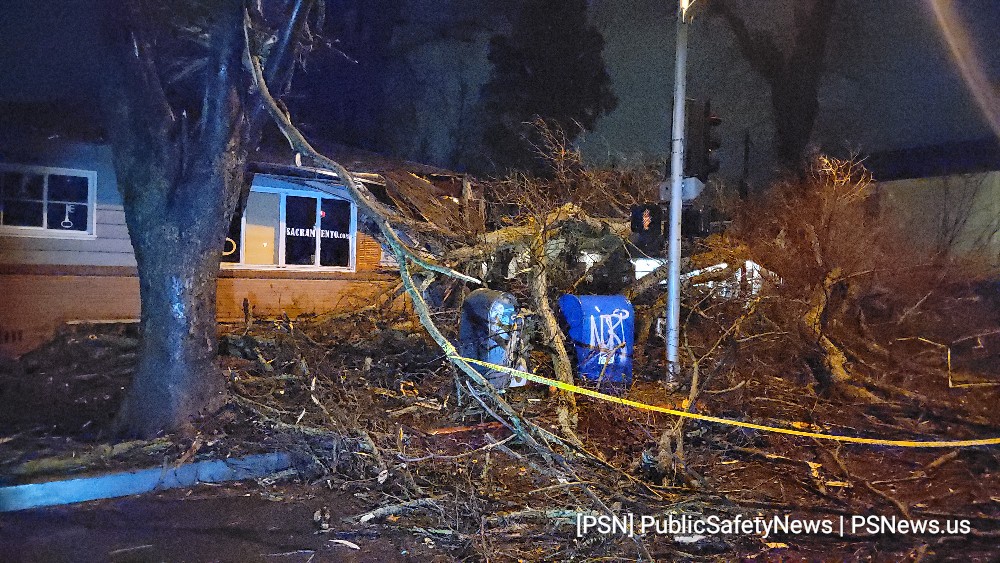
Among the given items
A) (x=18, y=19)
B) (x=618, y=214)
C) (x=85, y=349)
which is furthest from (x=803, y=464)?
(x=18, y=19)

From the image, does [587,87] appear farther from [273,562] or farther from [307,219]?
[273,562]

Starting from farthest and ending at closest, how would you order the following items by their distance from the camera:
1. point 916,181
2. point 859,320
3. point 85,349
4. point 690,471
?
point 916,181, point 859,320, point 85,349, point 690,471

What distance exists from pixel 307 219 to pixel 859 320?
9.76 m

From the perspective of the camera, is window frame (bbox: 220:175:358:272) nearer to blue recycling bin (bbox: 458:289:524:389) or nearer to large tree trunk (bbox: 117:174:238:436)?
blue recycling bin (bbox: 458:289:524:389)

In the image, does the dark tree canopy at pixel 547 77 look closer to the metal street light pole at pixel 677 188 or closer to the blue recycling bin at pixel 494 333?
the metal street light pole at pixel 677 188

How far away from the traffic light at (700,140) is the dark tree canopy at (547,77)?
12.2 m

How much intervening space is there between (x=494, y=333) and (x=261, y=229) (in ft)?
20.8

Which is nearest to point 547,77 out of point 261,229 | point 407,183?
point 407,183

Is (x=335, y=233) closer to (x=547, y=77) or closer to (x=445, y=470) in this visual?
(x=445, y=470)

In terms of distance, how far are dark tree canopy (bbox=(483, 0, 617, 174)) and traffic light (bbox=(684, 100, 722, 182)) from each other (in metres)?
12.2

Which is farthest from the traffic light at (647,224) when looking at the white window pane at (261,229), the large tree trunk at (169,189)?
the white window pane at (261,229)

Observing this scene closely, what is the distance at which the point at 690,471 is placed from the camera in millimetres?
5664

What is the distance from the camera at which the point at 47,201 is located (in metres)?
9.90

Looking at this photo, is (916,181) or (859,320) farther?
(916,181)
